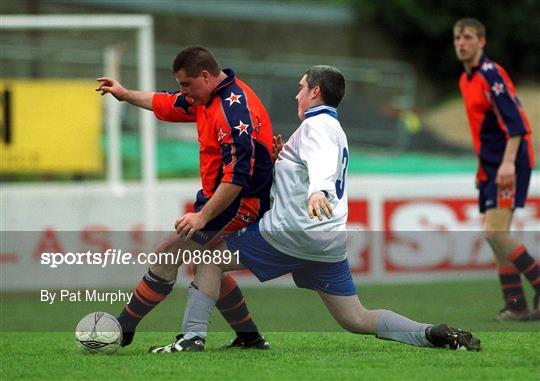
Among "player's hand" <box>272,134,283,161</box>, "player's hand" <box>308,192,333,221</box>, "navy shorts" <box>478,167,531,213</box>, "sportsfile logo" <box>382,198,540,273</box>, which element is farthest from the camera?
"sportsfile logo" <box>382,198,540,273</box>

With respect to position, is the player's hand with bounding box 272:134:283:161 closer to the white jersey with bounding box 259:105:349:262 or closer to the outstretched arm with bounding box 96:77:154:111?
the white jersey with bounding box 259:105:349:262

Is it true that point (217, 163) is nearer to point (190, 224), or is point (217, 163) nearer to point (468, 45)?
point (190, 224)

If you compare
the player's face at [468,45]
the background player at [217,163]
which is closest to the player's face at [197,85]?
the background player at [217,163]

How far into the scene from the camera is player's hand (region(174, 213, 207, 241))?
6844 mm

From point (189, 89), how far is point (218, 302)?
130 cm

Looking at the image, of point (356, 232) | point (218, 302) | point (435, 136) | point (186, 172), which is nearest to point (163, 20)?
point (435, 136)

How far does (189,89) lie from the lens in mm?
7051

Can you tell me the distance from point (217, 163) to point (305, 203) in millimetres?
550

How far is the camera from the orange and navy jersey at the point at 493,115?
9.37 m

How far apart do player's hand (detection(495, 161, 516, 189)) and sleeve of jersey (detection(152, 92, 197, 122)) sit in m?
2.84

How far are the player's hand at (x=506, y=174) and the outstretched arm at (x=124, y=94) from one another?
2.98m

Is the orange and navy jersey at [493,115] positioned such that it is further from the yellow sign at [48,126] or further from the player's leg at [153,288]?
the yellow sign at [48,126]

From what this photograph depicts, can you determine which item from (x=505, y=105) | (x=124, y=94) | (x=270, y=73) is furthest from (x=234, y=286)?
(x=270, y=73)

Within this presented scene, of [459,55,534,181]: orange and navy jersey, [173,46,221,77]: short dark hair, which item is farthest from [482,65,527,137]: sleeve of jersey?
[173,46,221,77]: short dark hair
